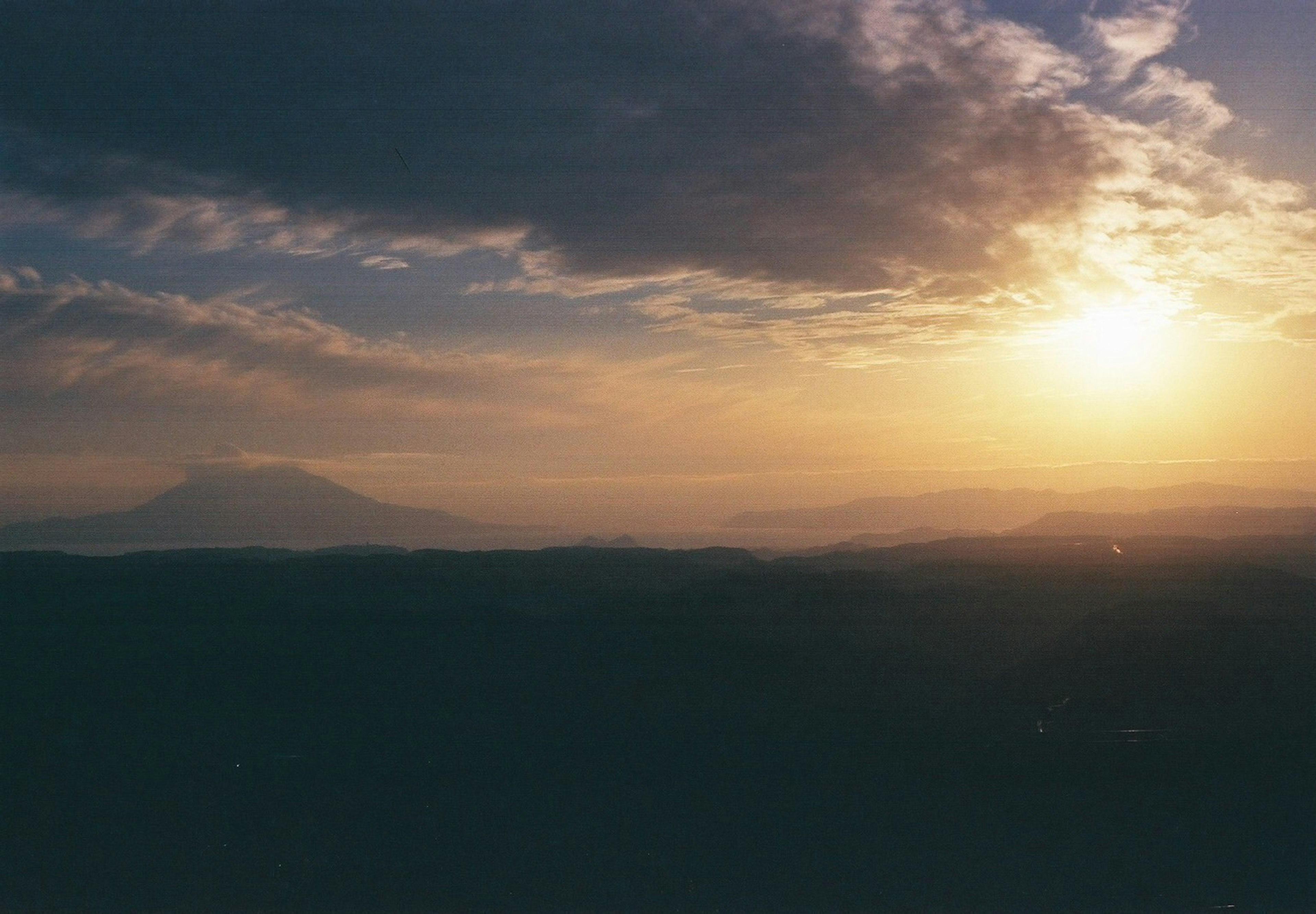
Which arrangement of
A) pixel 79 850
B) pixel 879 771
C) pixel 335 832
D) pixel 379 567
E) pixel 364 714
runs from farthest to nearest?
pixel 379 567, pixel 364 714, pixel 879 771, pixel 335 832, pixel 79 850

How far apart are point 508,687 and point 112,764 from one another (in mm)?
8307

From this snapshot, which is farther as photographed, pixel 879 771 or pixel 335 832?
pixel 879 771

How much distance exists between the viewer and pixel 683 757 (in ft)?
58.8

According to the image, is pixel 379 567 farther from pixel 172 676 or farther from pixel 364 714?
pixel 172 676

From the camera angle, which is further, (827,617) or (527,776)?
(827,617)

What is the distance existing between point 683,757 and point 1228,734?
9.90 meters

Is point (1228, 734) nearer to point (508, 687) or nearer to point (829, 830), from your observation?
point (829, 830)

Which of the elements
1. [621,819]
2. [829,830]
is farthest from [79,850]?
[829,830]

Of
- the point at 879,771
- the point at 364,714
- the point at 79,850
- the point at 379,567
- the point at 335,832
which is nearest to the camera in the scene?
the point at 79,850

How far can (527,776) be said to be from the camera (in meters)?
18.2

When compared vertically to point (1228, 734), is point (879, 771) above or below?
below

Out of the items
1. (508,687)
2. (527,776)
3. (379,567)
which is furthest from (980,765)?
(379,567)

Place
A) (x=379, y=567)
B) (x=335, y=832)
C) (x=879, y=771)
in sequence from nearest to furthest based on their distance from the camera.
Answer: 1. (x=335, y=832)
2. (x=879, y=771)
3. (x=379, y=567)

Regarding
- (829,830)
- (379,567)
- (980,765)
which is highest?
(379,567)
